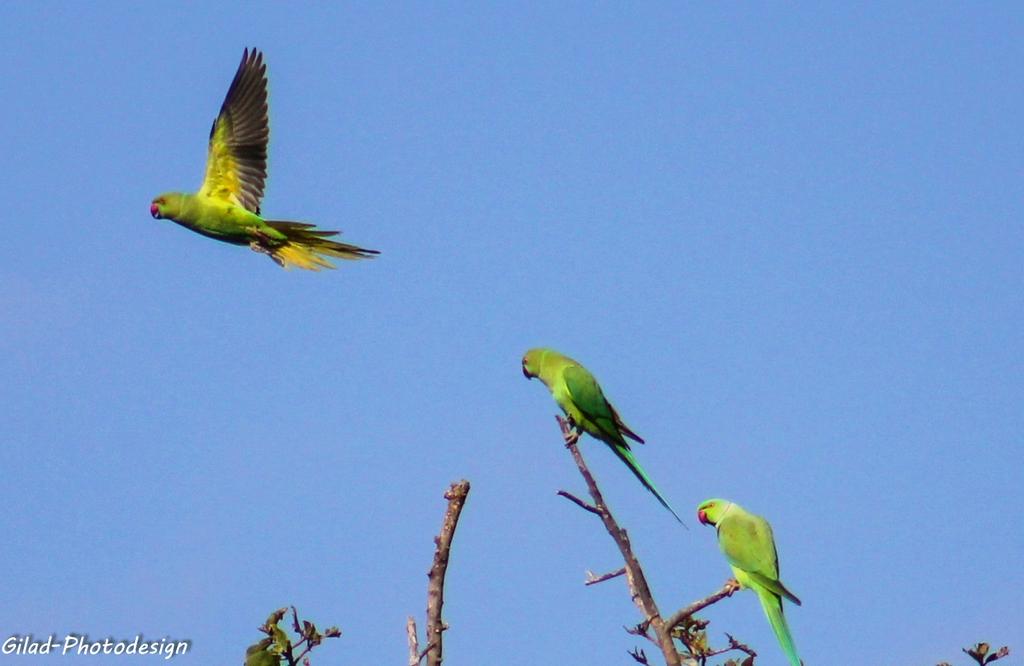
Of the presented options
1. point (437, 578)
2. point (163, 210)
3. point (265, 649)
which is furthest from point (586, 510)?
point (163, 210)

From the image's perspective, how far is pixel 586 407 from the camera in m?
7.89

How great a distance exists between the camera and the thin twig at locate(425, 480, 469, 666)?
573 cm

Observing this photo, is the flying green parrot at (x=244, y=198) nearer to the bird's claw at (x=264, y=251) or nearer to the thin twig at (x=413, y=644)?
the bird's claw at (x=264, y=251)

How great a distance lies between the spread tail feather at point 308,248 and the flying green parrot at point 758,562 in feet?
12.1

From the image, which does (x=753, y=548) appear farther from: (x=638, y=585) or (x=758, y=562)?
(x=638, y=585)

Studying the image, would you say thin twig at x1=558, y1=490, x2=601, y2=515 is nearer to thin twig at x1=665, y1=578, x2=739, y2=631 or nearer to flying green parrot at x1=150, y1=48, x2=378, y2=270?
thin twig at x1=665, y1=578, x2=739, y2=631

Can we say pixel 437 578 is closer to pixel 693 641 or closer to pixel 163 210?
pixel 693 641

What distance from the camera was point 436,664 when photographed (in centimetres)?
574

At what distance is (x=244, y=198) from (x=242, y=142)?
0.50m

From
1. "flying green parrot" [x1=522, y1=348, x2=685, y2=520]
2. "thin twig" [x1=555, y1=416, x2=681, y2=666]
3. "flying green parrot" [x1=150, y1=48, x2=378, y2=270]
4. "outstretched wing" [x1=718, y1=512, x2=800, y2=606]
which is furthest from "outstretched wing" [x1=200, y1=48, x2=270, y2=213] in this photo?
"thin twig" [x1=555, y1=416, x2=681, y2=666]

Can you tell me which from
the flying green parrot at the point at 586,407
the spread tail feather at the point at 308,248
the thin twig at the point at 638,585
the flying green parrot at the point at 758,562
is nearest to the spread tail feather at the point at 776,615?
the flying green parrot at the point at 758,562

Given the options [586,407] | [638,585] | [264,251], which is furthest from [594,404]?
[264,251]

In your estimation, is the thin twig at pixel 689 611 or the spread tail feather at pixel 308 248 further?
the spread tail feather at pixel 308 248

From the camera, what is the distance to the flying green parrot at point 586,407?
7805 millimetres
